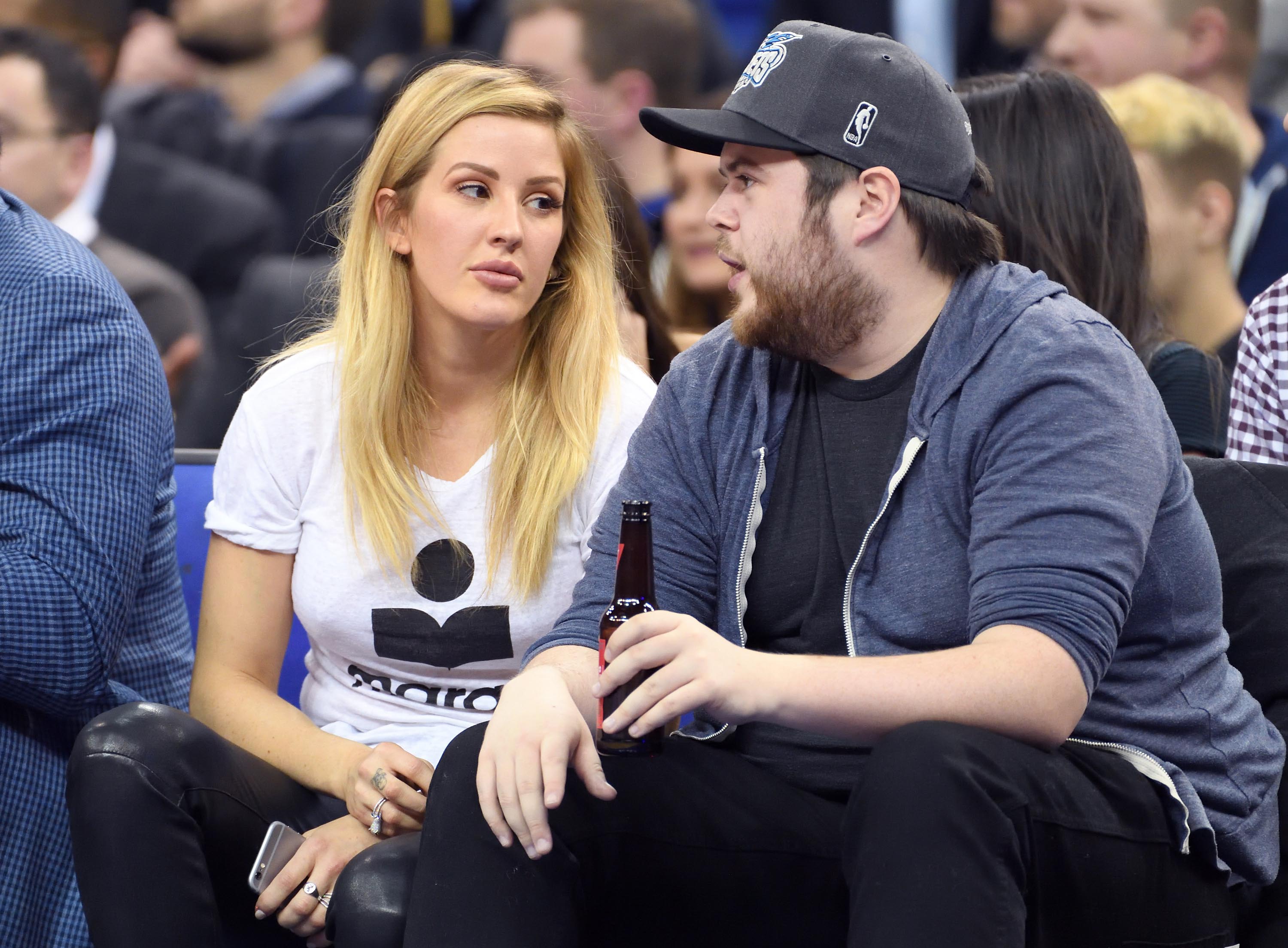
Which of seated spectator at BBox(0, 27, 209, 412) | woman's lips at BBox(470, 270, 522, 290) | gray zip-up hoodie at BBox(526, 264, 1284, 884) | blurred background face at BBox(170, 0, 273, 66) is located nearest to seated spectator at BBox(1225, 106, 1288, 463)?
gray zip-up hoodie at BBox(526, 264, 1284, 884)

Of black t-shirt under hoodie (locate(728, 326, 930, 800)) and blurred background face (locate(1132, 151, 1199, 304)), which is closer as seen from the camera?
black t-shirt under hoodie (locate(728, 326, 930, 800))

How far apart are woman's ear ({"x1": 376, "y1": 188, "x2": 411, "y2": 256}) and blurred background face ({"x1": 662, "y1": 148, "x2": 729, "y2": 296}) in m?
1.60

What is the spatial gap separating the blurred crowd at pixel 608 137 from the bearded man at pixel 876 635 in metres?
0.68

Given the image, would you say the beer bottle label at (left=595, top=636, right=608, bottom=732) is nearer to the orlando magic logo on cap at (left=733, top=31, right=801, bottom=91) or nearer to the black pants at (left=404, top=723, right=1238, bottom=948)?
the black pants at (left=404, top=723, right=1238, bottom=948)

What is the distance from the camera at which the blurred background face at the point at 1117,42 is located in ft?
13.2

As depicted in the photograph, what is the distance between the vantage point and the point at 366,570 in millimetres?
2152

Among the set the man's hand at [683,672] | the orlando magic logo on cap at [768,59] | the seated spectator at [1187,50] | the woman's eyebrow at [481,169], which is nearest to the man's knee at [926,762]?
the man's hand at [683,672]

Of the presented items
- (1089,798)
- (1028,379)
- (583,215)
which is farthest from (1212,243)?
(1089,798)

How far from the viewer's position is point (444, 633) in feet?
7.02

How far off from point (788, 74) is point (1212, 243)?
1.74 m

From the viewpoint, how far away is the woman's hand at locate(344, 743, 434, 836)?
195cm

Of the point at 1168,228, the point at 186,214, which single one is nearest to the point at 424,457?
the point at 1168,228

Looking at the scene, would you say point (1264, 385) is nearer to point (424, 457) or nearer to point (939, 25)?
point (424, 457)

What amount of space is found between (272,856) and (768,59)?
3.85ft
